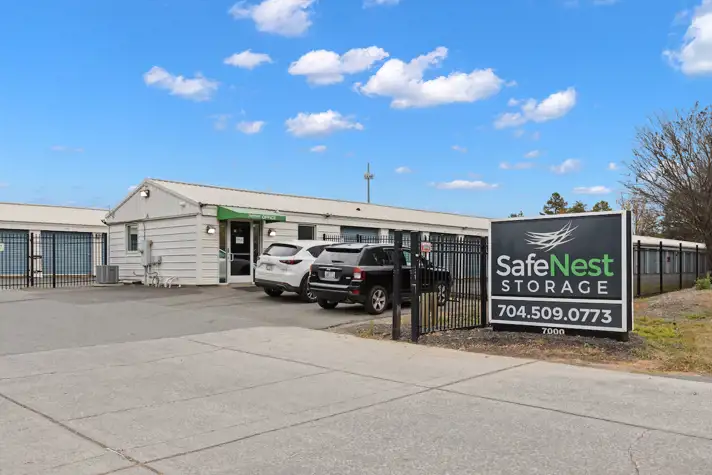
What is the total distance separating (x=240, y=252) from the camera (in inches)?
832

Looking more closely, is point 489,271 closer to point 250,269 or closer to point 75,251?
point 250,269

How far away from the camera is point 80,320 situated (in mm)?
11938

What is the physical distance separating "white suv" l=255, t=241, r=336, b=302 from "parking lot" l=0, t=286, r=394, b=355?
44 cm

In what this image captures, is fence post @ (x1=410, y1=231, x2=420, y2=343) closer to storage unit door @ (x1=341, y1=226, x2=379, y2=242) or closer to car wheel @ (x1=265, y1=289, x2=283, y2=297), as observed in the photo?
car wheel @ (x1=265, y1=289, x2=283, y2=297)

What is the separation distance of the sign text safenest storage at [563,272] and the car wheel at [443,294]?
787mm

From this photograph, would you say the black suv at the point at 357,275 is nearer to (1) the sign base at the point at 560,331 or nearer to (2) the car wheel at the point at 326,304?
(2) the car wheel at the point at 326,304

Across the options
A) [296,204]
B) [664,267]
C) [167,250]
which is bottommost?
[664,267]

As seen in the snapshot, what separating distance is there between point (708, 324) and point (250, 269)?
565 inches

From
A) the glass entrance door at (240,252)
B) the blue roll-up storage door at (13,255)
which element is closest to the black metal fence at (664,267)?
the glass entrance door at (240,252)

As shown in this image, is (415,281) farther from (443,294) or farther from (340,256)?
(340,256)

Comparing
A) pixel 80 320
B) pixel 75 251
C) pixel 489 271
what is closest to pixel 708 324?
pixel 489 271

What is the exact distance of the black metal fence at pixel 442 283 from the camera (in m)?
9.59

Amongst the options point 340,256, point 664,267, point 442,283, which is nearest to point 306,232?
point 340,256

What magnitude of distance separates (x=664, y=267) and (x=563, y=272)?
1736 centimetres
